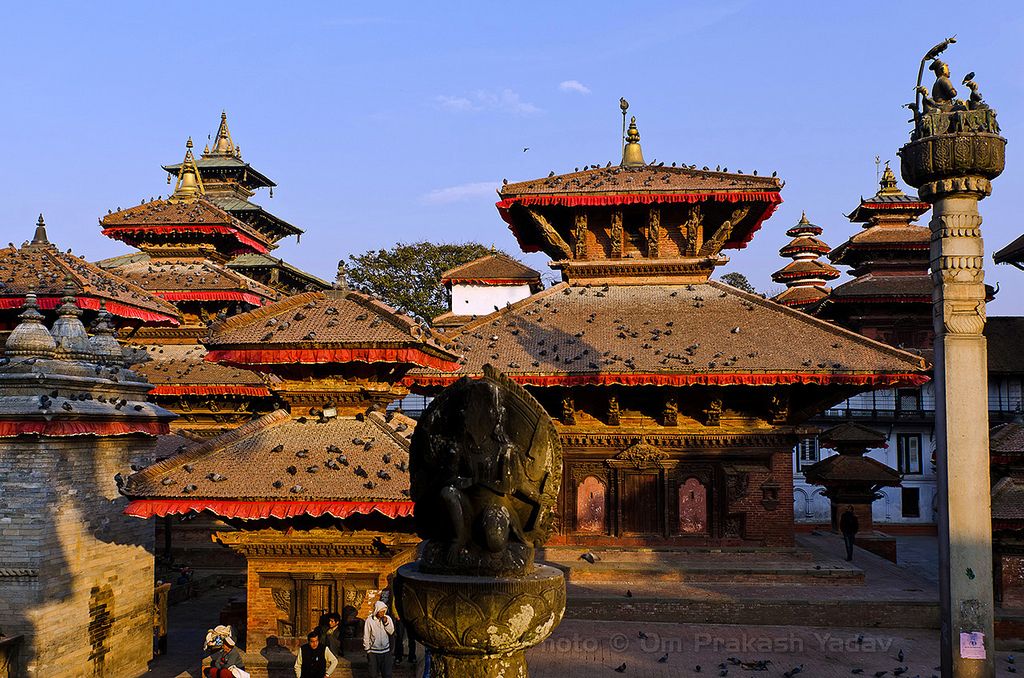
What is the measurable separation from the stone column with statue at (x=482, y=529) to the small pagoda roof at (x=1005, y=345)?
38.1 meters

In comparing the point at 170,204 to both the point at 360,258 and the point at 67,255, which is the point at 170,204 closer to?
the point at 67,255

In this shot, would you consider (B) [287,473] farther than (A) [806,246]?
No

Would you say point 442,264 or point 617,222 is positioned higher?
point 442,264

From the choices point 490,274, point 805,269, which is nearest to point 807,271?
point 805,269

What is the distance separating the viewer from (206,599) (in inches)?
789

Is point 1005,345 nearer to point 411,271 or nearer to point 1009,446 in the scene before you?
point 1009,446

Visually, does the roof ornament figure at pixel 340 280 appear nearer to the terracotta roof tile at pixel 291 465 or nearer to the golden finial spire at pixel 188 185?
the terracotta roof tile at pixel 291 465

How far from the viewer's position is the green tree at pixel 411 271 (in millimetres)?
57972

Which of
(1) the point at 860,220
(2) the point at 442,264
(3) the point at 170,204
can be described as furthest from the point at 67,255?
(2) the point at 442,264

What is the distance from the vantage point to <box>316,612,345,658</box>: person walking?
10049 mm

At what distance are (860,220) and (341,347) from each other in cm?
3731

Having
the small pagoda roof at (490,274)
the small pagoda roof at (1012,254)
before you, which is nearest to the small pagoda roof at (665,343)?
the small pagoda roof at (1012,254)

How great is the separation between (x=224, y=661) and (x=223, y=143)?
43369 mm

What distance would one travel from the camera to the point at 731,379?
1612 centimetres
